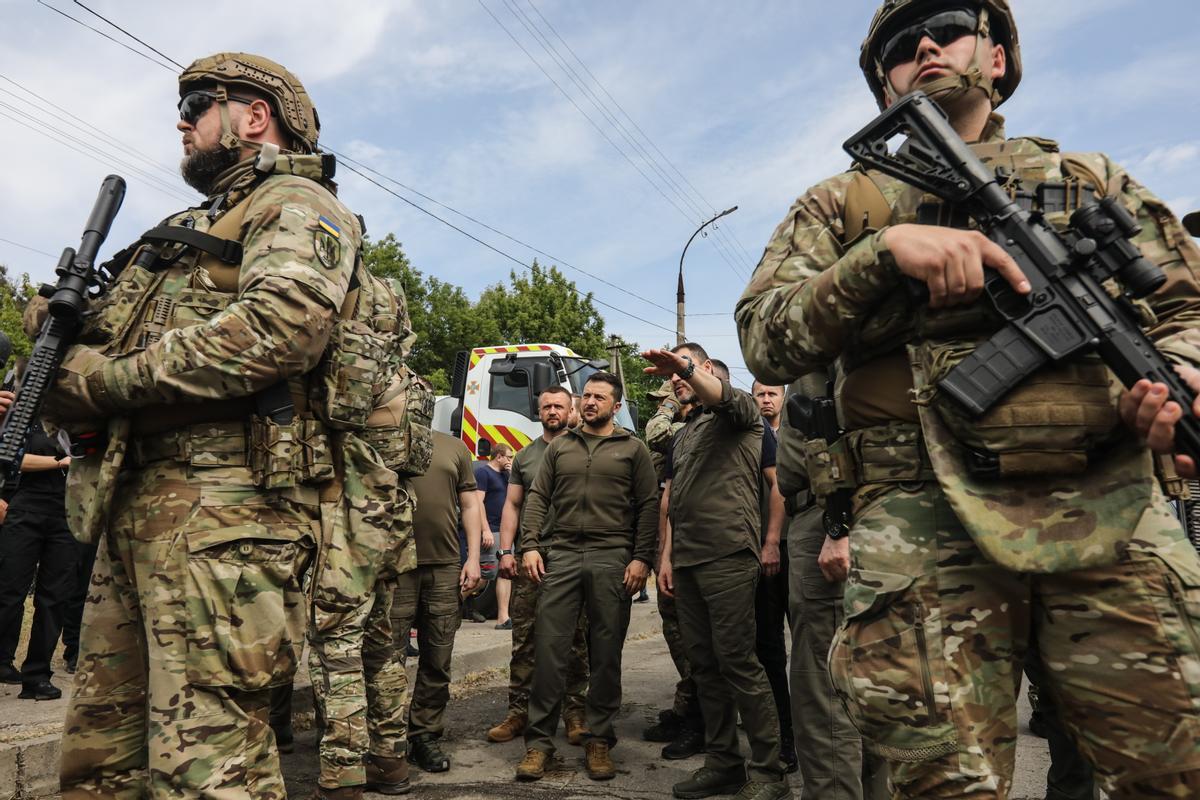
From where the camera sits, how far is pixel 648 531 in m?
5.12

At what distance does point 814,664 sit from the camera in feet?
11.3

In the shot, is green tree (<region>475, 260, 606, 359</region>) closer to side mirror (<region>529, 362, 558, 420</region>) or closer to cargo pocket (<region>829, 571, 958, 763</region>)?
side mirror (<region>529, 362, 558, 420</region>)

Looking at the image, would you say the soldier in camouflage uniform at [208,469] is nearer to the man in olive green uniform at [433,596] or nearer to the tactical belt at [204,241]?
the tactical belt at [204,241]

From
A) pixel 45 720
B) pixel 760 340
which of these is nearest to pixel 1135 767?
pixel 760 340

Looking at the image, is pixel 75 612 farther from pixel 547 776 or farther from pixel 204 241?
pixel 204 241

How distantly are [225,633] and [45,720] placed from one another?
302 centimetres

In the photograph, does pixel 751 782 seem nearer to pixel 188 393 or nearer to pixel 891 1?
pixel 188 393

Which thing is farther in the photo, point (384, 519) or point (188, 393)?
point (384, 519)

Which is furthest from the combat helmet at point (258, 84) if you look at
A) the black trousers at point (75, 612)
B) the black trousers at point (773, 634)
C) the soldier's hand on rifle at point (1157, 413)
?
the black trousers at point (75, 612)

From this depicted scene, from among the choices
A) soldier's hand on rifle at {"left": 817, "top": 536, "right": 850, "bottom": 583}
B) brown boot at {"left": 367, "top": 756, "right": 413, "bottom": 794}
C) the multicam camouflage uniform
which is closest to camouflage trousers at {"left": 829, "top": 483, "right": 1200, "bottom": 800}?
soldier's hand on rifle at {"left": 817, "top": 536, "right": 850, "bottom": 583}

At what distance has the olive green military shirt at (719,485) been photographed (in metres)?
4.30

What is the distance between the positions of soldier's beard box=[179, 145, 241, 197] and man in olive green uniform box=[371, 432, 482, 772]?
8.81 feet

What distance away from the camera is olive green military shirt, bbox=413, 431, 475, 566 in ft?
16.7

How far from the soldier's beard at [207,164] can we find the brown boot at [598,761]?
327cm
